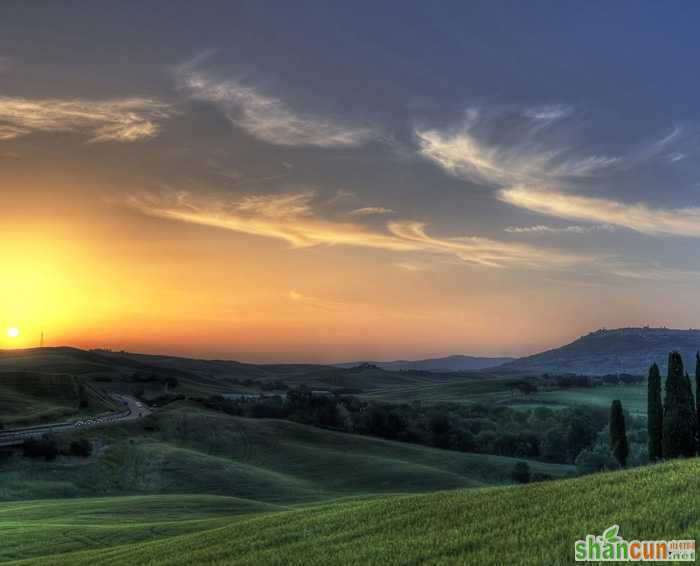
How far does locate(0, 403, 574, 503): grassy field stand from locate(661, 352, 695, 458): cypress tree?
1683 inches

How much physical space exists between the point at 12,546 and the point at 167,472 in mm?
64233

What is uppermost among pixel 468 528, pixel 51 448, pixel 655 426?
pixel 468 528

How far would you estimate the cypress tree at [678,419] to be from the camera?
7256 cm

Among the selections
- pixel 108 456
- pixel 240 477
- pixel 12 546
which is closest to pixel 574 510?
pixel 12 546

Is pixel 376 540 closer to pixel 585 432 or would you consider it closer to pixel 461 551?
pixel 461 551

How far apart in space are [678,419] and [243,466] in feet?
257

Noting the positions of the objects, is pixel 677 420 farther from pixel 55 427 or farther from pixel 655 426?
pixel 55 427

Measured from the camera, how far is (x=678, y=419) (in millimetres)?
72625

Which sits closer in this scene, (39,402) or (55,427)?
(55,427)

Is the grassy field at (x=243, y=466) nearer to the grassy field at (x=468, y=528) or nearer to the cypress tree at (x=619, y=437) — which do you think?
the cypress tree at (x=619, y=437)

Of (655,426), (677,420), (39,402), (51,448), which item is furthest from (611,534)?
(39,402)

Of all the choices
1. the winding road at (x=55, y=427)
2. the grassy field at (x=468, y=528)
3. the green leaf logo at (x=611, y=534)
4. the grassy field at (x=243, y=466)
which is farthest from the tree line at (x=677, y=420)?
the winding road at (x=55, y=427)

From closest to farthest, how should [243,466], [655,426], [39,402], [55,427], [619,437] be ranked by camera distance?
1. [655,426]
2. [619,437]
3. [243,466]
4. [55,427]
5. [39,402]

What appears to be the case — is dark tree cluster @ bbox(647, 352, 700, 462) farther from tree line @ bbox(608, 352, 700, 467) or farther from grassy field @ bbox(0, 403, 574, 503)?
grassy field @ bbox(0, 403, 574, 503)
